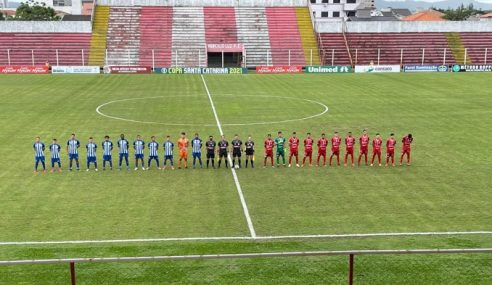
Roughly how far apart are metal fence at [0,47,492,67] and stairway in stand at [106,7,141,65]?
0.13 meters

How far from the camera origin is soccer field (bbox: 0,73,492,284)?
40.4 ft

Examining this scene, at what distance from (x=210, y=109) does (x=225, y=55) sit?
43.3 m

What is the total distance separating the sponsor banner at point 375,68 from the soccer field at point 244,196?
25.6 metres

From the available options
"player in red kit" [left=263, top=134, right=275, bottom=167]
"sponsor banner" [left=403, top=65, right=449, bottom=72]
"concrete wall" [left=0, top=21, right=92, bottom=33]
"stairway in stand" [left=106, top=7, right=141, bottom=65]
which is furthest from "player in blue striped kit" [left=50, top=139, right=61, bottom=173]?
"concrete wall" [left=0, top=21, right=92, bottom=33]

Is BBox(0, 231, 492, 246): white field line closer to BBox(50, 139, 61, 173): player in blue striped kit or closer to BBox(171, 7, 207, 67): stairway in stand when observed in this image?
BBox(50, 139, 61, 173): player in blue striped kit

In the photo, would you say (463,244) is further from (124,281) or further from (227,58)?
(227,58)

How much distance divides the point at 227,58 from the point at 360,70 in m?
21.2

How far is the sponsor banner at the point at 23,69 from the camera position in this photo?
63.2 m

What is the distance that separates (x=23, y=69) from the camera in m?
63.6

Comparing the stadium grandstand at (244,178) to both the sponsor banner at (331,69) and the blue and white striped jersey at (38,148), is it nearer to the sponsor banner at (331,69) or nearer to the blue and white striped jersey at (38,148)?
the blue and white striped jersey at (38,148)

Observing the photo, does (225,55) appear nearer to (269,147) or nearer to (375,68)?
(375,68)

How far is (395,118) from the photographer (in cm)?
3531

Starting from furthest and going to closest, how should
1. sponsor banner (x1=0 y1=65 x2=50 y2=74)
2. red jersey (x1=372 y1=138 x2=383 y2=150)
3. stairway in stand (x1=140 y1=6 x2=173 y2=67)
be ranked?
stairway in stand (x1=140 y1=6 x2=173 y2=67) → sponsor banner (x1=0 y1=65 x2=50 y2=74) → red jersey (x1=372 y1=138 x2=383 y2=150)

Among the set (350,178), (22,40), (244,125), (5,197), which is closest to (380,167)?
(350,178)
